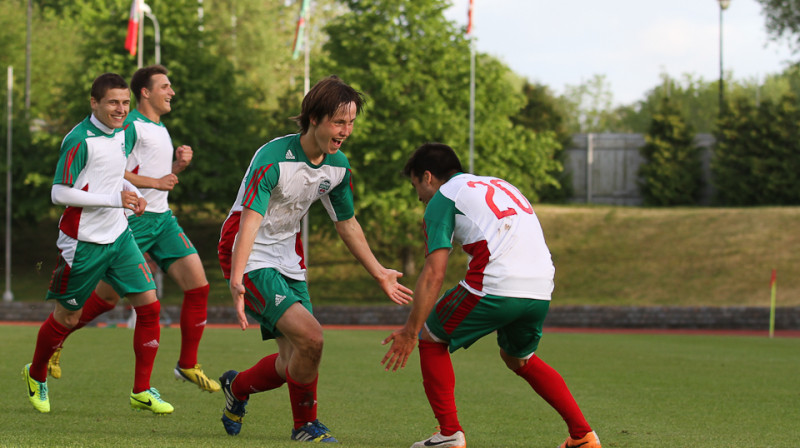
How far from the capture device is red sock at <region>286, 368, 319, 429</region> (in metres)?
5.24

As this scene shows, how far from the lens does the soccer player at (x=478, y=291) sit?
471cm

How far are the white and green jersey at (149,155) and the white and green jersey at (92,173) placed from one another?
1.47 ft

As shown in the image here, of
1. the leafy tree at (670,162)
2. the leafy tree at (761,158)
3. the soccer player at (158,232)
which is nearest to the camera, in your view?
the soccer player at (158,232)

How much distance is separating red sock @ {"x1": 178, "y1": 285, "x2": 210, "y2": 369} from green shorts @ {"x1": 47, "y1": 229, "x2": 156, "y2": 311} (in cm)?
46

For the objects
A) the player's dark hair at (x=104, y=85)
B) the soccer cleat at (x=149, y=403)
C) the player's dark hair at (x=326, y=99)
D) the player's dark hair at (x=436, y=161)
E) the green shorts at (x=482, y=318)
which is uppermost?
the player's dark hair at (x=104, y=85)

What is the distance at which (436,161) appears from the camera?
499 centimetres

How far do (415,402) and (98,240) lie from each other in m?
2.87

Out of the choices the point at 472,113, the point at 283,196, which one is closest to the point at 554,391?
the point at 283,196

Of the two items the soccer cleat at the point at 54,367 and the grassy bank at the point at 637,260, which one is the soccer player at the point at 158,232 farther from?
the grassy bank at the point at 637,260

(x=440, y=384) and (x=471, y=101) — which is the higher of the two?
(x=471, y=101)


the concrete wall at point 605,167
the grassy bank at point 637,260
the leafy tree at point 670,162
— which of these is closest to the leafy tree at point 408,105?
the grassy bank at point 637,260

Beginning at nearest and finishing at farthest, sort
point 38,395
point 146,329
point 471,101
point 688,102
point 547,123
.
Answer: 1. point 38,395
2. point 146,329
3. point 471,101
4. point 547,123
5. point 688,102

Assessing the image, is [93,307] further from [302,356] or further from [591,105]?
[591,105]

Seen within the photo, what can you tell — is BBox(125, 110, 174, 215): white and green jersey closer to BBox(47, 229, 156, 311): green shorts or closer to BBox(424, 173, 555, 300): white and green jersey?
BBox(47, 229, 156, 311): green shorts
